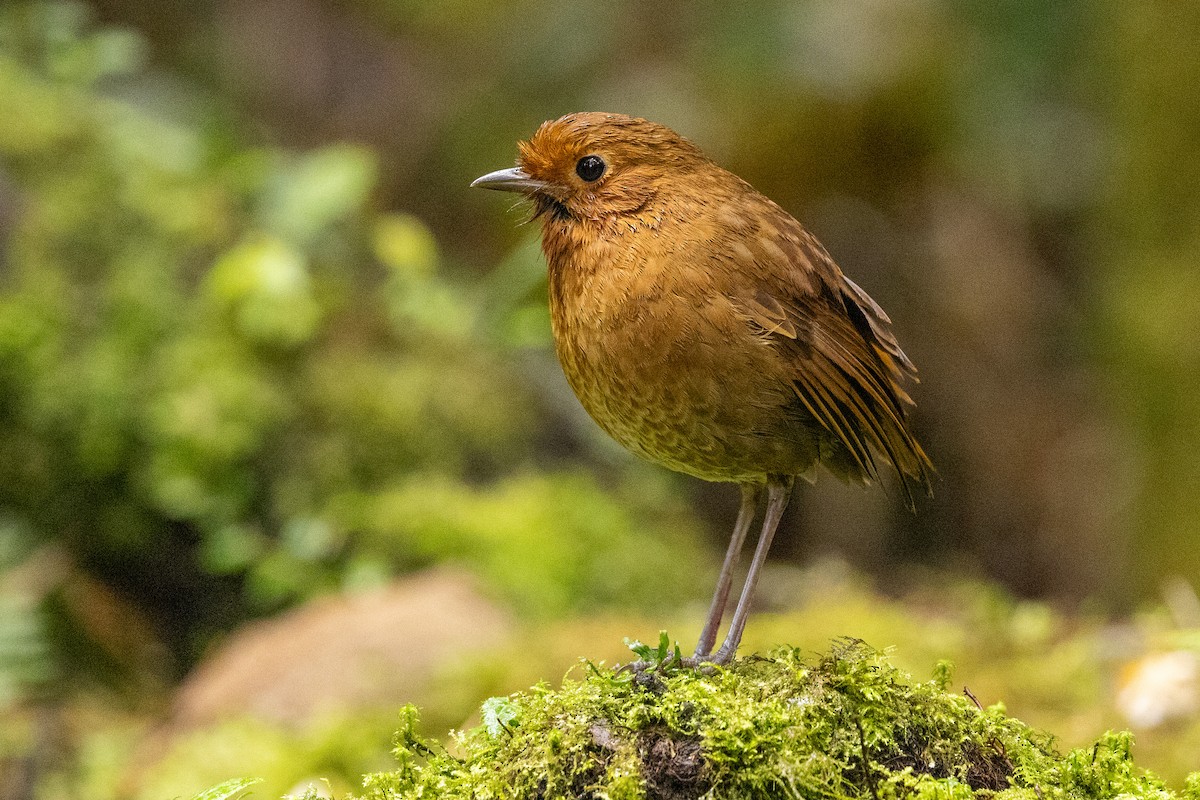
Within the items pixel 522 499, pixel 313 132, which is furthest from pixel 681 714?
pixel 313 132

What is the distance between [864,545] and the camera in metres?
7.77

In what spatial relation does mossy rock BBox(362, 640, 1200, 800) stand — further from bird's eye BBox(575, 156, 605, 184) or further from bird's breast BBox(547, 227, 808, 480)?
bird's eye BBox(575, 156, 605, 184)

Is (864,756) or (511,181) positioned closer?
(864,756)

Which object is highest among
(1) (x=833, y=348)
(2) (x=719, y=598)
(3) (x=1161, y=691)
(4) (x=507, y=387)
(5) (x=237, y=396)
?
(4) (x=507, y=387)

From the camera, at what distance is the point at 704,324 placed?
2.57m

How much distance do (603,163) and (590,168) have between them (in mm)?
35

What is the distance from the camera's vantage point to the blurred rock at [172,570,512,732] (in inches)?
172

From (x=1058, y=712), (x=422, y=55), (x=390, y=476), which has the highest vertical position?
(x=422, y=55)

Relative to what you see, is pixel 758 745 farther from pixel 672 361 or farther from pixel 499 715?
pixel 672 361

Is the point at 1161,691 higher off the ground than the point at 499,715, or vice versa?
the point at 1161,691

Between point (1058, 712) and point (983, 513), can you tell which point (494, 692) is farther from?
point (983, 513)

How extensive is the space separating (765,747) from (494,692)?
2.18 meters

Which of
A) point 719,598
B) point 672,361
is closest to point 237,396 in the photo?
point 719,598

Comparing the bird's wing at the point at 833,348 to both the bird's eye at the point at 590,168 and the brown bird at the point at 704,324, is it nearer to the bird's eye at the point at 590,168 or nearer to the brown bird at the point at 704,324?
the brown bird at the point at 704,324
